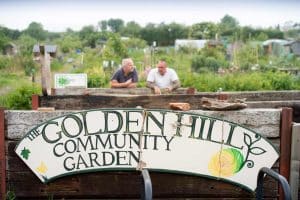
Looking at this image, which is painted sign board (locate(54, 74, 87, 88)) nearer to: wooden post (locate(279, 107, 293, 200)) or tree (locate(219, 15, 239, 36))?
wooden post (locate(279, 107, 293, 200))

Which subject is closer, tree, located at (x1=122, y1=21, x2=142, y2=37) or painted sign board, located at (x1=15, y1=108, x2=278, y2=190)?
painted sign board, located at (x1=15, y1=108, x2=278, y2=190)

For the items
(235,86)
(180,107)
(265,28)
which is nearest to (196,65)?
(235,86)

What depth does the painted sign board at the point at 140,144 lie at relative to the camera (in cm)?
338

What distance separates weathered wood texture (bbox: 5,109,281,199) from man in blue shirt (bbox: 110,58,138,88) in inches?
187

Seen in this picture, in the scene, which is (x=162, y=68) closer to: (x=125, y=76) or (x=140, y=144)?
(x=125, y=76)

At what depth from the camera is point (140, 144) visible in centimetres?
344

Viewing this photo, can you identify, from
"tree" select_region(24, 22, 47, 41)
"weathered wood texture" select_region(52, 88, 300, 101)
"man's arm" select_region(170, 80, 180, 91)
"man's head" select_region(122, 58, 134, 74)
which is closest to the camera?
"weathered wood texture" select_region(52, 88, 300, 101)

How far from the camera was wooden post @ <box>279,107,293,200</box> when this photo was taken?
3518mm

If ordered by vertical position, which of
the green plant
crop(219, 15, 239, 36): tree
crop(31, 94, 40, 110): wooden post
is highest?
crop(219, 15, 239, 36): tree

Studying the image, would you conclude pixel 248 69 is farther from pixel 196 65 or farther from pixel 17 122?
pixel 17 122

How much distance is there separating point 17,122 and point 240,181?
70.1 inches

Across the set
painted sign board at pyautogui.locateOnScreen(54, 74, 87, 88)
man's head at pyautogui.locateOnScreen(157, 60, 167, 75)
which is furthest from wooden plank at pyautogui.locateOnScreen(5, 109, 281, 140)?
painted sign board at pyautogui.locateOnScreen(54, 74, 87, 88)

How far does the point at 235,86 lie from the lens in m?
12.7

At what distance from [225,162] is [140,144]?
0.67 m
